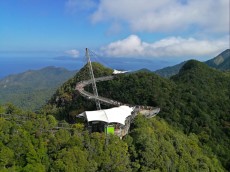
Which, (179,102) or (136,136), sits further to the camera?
(179,102)

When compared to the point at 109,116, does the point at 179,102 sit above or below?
below

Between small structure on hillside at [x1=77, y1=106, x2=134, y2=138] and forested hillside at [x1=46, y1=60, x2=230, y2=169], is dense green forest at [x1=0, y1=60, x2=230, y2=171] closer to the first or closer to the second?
forested hillside at [x1=46, y1=60, x2=230, y2=169]

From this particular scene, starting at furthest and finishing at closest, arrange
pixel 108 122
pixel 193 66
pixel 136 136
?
pixel 193 66
pixel 136 136
pixel 108 122

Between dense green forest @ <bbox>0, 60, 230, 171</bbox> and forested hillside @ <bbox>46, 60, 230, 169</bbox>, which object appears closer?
dense green forest @ <bbox>0, 60, 230, 171</bbox>

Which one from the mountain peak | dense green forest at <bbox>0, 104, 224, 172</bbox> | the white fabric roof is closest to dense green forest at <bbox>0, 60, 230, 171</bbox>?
dense green forest at <bbox>0, 104, 224, 172</bbox>

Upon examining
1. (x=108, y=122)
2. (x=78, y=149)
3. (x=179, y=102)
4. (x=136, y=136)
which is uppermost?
(x=108, y=122)

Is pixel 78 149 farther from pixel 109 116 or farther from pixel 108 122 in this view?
pixel 109 116

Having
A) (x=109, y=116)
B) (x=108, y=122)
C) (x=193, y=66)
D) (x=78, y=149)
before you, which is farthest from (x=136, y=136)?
(x=193, y=66)

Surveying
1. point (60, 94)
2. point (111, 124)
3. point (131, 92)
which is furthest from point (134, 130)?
point (60, 94)
